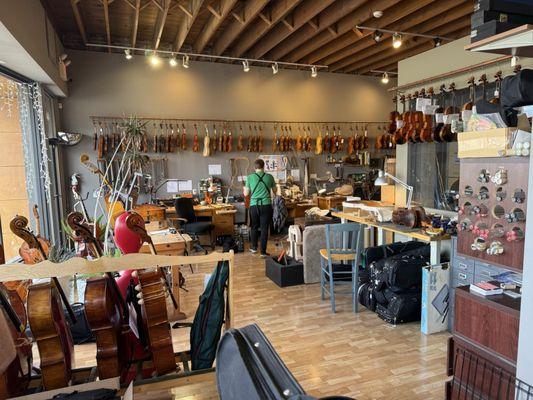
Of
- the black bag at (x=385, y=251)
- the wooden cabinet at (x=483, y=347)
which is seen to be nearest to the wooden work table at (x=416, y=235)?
the black bag at (x=385, y=251)

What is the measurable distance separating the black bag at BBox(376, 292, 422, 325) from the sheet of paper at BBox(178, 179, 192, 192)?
16.9 feet

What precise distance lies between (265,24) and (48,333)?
528 centimetres

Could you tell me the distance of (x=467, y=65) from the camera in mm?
4480

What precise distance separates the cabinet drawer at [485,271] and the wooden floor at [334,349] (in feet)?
2.32

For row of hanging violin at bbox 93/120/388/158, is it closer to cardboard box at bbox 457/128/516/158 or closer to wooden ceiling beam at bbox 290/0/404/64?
wooden ceiling beam at bbox 290/0/404/64

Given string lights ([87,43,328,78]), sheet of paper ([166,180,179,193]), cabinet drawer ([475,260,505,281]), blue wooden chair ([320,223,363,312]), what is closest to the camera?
cabinet drawer ([475,260,505,281])

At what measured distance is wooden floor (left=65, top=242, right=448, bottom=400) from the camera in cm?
255

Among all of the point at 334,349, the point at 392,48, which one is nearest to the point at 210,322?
the point at 334,349

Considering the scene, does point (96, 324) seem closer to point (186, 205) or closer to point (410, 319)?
point (410, 319)

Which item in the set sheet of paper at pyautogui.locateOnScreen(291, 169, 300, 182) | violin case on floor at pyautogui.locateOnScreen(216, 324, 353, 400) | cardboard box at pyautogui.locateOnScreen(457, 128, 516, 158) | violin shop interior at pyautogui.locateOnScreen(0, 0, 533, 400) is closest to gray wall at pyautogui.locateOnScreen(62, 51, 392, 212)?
violin shop interior at pyautogui.locateOnScreen(0, 0, 533, 400)

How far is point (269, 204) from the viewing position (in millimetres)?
6070

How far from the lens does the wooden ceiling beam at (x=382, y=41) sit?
206 inches

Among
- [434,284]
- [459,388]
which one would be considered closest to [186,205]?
[434,284]

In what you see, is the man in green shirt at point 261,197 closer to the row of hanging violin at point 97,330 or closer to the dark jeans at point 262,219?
the dark jeans at point 262,219
